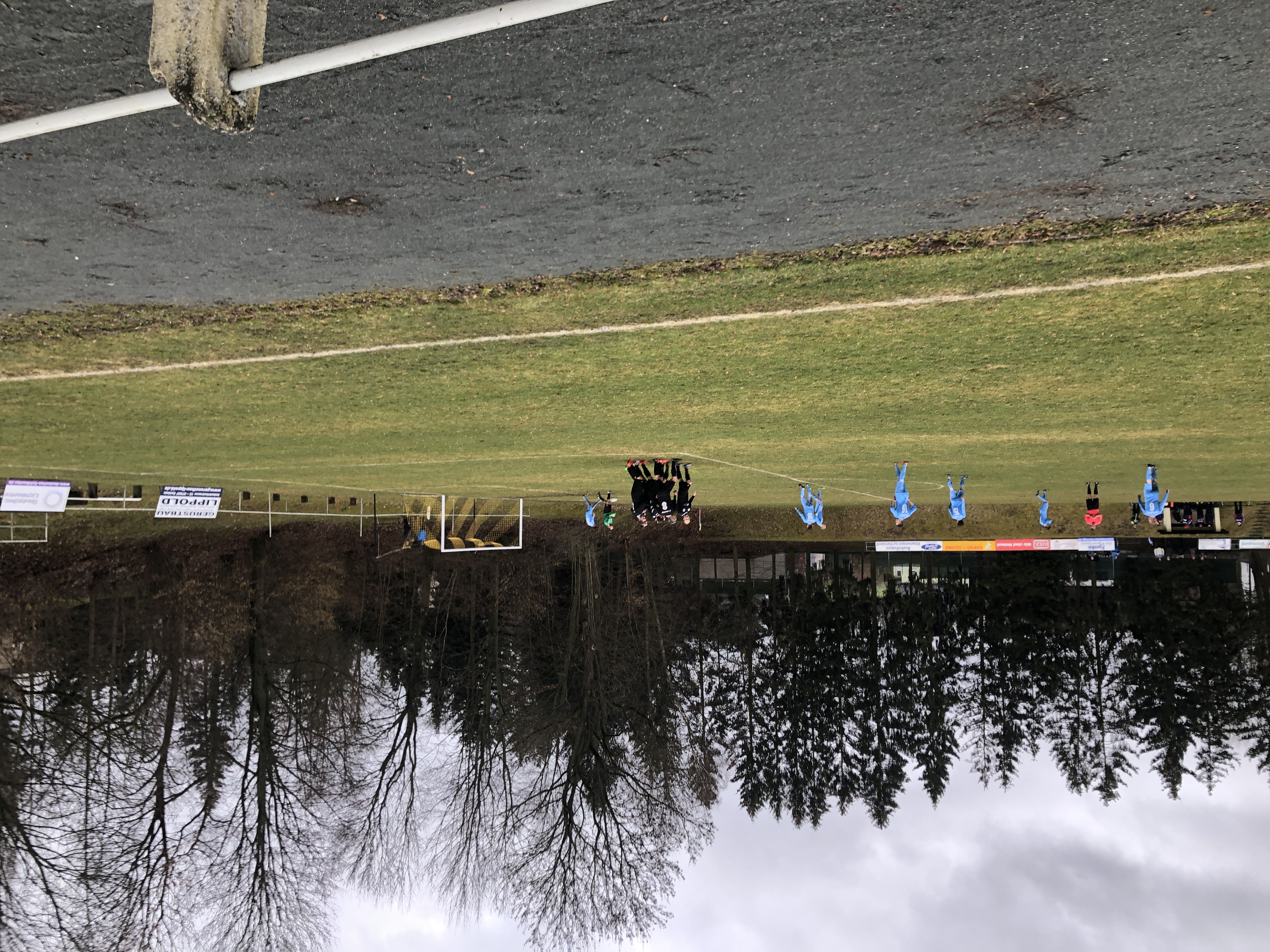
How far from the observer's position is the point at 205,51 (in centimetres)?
495

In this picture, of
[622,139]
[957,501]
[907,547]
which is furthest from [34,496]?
[907,547]

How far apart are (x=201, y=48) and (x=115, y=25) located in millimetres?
3272

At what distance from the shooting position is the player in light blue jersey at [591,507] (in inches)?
645

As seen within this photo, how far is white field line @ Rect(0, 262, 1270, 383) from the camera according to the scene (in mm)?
9406

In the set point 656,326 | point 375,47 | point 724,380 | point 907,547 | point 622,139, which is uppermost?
point 622,139

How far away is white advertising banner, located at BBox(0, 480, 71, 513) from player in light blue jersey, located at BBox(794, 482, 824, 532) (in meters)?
14.5

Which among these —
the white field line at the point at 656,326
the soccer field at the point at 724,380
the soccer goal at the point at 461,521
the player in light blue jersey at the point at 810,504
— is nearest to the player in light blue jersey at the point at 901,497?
the soccer field at the point at 724,380

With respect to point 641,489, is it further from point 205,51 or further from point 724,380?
point 205,51

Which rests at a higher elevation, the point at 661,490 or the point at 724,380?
the point at 724,380

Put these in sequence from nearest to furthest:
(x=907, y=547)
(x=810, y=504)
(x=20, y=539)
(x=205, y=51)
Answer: (x=205, y=51)
(x=810, y=504)
(x=20, y=539)
(x=907, y=547)

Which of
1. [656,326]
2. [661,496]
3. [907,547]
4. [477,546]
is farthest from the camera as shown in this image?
[907,547]

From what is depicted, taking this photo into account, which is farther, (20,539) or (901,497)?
(20,539)

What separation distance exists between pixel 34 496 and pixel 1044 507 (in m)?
21.4

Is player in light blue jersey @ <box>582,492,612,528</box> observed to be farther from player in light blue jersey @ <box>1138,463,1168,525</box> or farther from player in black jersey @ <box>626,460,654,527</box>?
player in light blue jersey @ <box>1138,463,1168,525</box>
